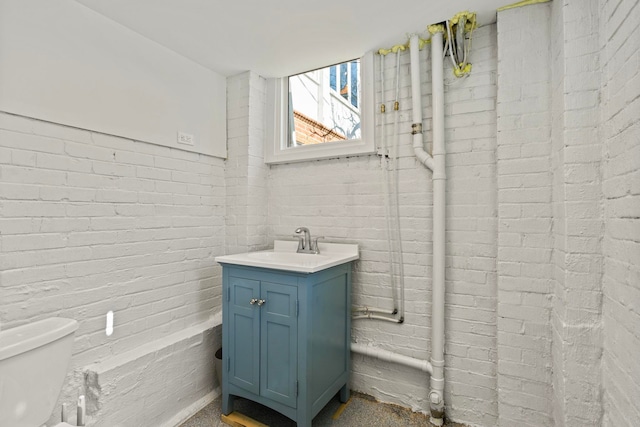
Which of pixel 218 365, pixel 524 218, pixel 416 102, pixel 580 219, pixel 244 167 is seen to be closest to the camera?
pixel 580 219

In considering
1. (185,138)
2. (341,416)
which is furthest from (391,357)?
(185,138)

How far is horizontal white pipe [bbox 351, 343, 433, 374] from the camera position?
186 centimetres

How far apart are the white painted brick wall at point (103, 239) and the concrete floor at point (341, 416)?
161 millimetres

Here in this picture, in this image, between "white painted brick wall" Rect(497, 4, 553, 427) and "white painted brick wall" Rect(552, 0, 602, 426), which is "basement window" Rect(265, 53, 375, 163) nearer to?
"white painted brick wall" Rect(497, 4, 553, 427)

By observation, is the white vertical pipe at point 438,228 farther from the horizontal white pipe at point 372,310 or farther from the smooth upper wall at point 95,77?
the smooth upper wall at point 95,77

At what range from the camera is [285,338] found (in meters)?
1.64

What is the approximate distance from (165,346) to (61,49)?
1646 mm

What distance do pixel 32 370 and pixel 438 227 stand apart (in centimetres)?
192

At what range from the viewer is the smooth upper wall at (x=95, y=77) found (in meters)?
1.35

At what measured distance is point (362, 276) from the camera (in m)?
2.09

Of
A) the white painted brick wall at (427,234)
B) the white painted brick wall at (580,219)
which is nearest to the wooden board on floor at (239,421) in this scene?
the white painted brick wall at (427,234)

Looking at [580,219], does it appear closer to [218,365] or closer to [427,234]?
[427,234]

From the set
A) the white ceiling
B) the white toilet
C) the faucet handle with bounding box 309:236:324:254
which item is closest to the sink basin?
the faucet handle with bounding box 309:236:324:254

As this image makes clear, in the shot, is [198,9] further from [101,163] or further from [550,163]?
[550,163]
